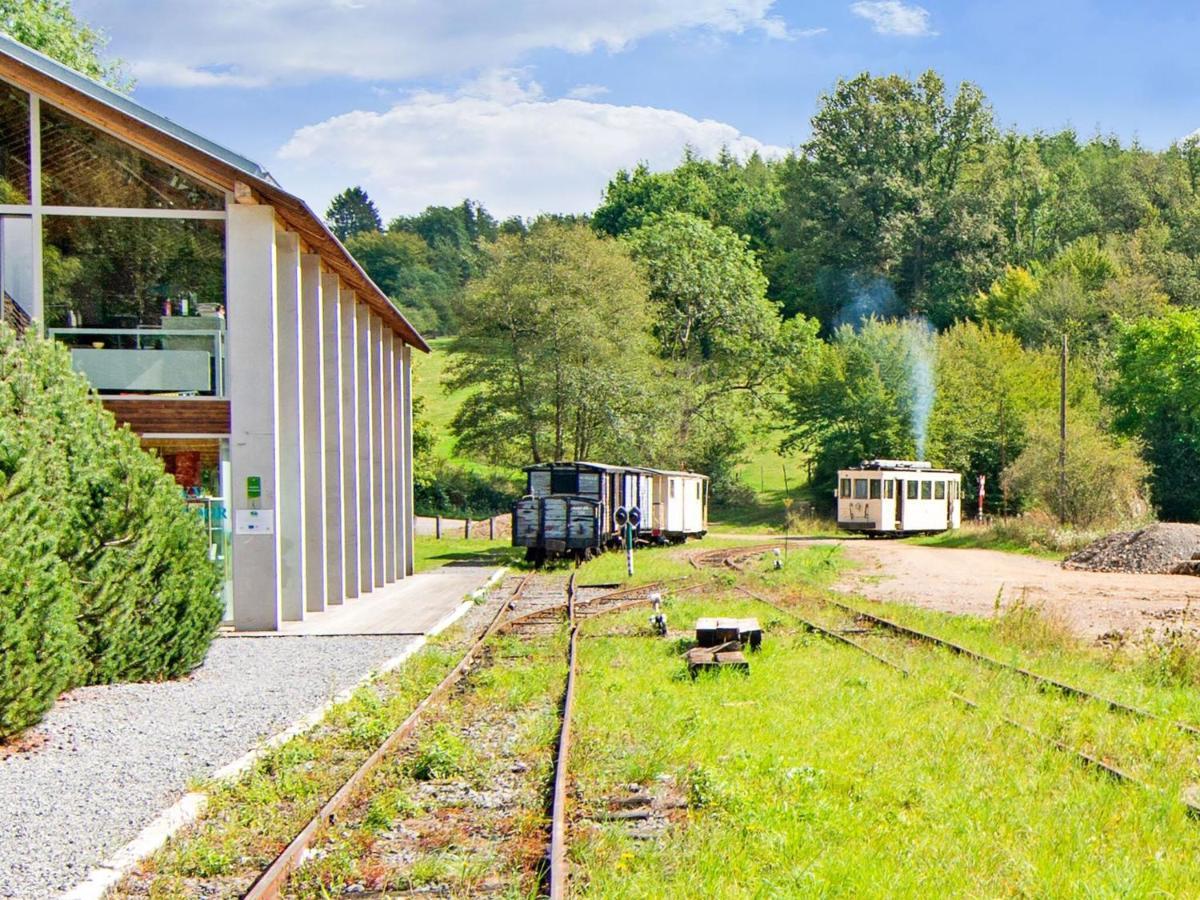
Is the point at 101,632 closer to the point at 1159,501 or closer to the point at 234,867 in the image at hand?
the point at 234,867

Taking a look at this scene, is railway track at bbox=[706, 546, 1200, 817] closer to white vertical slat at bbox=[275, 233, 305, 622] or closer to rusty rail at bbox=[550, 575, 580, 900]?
rusty rail at bbox=[550, 575, 580, 900]

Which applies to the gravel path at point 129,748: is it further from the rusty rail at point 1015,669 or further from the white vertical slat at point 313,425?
the rusty rail at point 1015,669

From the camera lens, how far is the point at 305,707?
11578mm

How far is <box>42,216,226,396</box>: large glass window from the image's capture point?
18359 mm

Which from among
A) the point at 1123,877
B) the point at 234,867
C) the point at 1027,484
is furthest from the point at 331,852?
the point at 1027,484

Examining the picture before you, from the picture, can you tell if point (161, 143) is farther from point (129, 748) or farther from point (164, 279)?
point (129, 748)

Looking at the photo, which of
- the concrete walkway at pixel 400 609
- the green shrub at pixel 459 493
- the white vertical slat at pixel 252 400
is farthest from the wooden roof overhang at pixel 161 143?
the green shrub at pixel 459 493

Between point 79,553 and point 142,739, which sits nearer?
point 142,739

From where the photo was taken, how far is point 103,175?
18484 millimetres

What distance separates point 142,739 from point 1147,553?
24.2 m

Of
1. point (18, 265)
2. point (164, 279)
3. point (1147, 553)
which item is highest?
point (18, 265)

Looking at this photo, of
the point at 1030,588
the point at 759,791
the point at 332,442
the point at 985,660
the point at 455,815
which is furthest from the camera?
the point at 332,442

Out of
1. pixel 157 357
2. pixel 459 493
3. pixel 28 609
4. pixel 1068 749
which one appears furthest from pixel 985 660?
pixel 459 493

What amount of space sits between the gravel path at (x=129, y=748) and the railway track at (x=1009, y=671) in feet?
17.8
